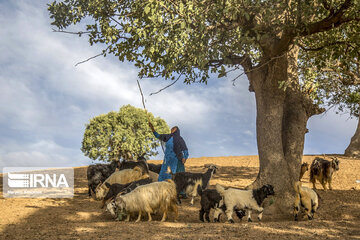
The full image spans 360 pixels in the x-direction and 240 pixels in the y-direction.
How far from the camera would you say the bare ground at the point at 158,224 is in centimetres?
759

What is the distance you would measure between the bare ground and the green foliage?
12.7ft

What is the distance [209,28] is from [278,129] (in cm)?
413

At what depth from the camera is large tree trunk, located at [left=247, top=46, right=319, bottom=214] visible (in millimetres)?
11883

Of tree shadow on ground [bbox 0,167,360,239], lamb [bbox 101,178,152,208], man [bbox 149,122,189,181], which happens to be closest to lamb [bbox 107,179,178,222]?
tree shadow on ground [bbox 0,167,360,239]

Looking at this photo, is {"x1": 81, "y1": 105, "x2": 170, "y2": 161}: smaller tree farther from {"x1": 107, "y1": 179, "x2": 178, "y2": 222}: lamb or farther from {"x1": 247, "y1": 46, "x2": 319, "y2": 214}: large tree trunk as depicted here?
{"x1": 107, "y1": 179, "x2": 178, "y2": 222}: lamb

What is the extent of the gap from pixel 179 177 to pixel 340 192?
25.0 ft

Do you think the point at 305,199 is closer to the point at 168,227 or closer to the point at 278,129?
the point at 278,129

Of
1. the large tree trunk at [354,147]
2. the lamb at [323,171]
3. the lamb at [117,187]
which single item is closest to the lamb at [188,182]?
the lamb at [117,187]

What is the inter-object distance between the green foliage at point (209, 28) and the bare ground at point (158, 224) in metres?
3.86

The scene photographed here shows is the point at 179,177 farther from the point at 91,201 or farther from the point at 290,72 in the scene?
the point at 290,72

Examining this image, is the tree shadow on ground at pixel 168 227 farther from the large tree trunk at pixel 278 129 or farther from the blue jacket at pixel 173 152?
the blue jacket at pixel 173 152

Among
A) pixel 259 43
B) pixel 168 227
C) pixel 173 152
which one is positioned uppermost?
pixel 259 43

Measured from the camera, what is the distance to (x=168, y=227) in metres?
8.11

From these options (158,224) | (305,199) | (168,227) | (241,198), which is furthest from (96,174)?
(305,199)
